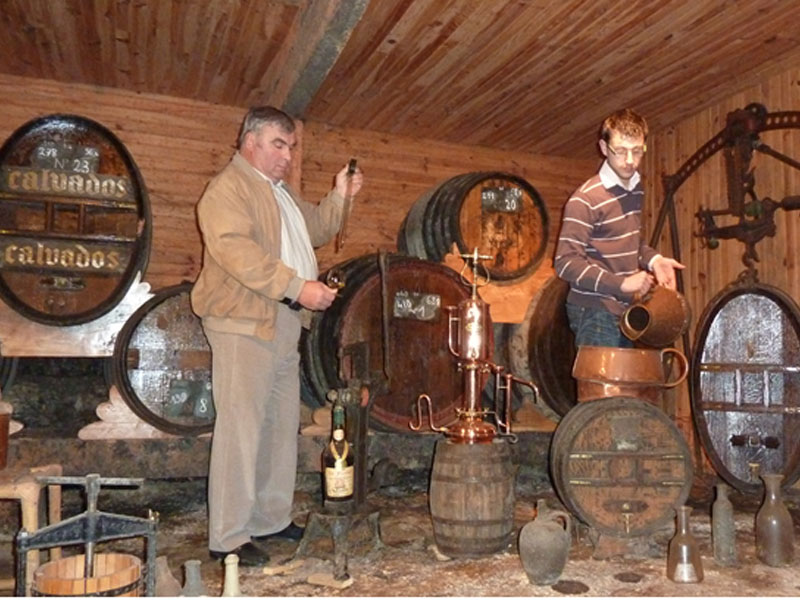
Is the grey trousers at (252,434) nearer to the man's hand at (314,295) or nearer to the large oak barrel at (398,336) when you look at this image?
the man's hand at (314,295)

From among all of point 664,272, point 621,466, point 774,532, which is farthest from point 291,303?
point 774,532

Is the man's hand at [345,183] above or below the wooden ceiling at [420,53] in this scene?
below

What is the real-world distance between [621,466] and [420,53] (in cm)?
269

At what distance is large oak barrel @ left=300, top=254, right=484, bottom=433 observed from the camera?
4078 millimetres

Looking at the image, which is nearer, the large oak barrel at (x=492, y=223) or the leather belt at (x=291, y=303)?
the leather belt at (x=291, y=303)

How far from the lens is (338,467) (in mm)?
2932

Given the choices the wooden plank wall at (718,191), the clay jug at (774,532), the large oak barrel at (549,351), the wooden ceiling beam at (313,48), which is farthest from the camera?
the wooden plank wall at (718,191)

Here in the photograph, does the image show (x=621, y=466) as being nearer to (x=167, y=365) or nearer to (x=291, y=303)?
(x=291, y=303)

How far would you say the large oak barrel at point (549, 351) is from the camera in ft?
15.0

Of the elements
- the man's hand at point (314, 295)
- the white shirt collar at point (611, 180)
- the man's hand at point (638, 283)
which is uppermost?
the white shirt collar at point (611, 180)

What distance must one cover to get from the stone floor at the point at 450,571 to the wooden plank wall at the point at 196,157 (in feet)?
7.54

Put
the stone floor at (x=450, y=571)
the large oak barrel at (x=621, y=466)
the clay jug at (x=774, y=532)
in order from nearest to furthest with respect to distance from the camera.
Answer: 1. the stone floor at (x=450, y=571)
2. the clay jug at (x=774, y=532)
3. the large oak barrel at (x=621, y=466)

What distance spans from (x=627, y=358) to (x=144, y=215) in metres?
2.84

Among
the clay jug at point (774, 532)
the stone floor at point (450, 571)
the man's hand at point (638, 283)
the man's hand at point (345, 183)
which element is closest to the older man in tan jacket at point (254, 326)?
the stone floor at point (450, 571)
